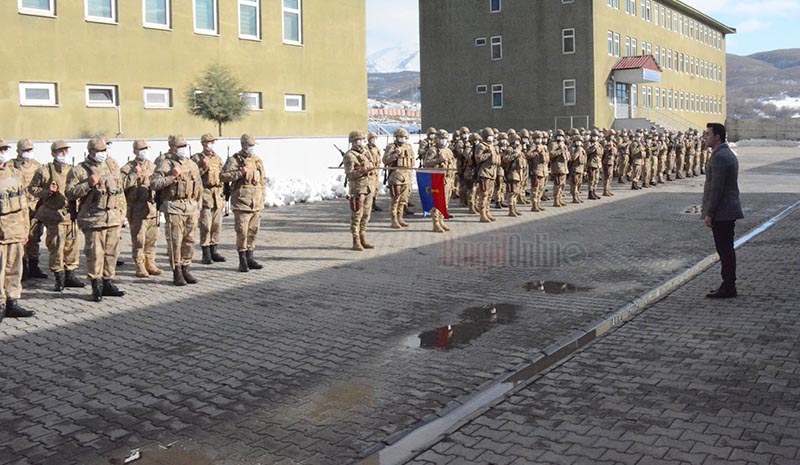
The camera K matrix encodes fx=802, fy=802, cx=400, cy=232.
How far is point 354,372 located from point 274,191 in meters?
15.6

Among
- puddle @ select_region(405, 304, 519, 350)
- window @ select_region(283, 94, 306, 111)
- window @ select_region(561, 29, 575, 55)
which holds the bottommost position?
puddle @ select_region(405, 304, 519, 350)

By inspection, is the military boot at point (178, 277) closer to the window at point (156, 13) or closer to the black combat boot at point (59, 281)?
the black combat boot at point (59, 281)

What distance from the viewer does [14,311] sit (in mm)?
8758

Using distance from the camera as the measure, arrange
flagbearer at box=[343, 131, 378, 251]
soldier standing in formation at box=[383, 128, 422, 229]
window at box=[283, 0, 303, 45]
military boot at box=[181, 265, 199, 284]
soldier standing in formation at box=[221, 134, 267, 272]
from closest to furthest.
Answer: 1. military boot at box=[181, 265, 199, 284]
2. soldier standing in formation at box=[221, 134, 267, 272]
3. flagbearer at box=[343, 131, 378, 251]
4. soldier standing in formation at box=[383, 128, 422, 229]
5. window at box=[283, 0, 303, 45]

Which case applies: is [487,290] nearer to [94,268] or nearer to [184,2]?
[94,268]

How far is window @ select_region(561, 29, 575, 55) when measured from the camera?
161ft

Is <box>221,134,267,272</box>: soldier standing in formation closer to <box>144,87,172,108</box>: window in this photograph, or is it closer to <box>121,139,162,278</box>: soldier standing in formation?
<box>121,139,162,278</box>: soldier standing in formation

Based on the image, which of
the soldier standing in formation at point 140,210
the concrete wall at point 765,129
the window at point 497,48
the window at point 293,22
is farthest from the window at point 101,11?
the concrete wall at point 765,129

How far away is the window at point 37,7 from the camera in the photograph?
2159 centimetres

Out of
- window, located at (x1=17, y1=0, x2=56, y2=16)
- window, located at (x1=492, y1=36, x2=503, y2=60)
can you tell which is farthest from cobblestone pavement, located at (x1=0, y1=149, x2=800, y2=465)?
window, located at (x1=492, y1=36, x2=503, y2=60)

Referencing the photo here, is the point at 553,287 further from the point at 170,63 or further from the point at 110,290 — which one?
the point at 170,63

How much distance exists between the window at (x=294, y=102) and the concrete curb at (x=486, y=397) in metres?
22.0

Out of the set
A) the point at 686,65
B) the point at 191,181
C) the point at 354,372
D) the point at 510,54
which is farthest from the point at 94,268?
the point at 686,65

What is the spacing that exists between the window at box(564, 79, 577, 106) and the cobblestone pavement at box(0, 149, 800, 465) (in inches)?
1425
